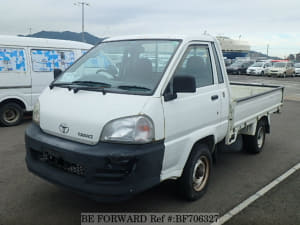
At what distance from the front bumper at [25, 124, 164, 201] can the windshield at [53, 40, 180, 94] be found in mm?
670

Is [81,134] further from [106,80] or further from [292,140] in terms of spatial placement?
[292,140]

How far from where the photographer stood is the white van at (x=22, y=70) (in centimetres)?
761

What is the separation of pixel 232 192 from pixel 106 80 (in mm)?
2335

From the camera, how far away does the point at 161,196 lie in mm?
4027

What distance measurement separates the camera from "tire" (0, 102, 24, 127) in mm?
7824

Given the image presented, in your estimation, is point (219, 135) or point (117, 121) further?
point (219, 135)

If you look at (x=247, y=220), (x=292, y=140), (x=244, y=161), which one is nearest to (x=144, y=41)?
(x=247, y=220)

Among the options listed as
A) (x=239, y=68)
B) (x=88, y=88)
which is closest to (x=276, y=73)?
(x=239, y=68)

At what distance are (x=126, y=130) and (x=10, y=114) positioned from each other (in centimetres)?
623

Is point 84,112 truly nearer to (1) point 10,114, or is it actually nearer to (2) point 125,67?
(2) point 125,67

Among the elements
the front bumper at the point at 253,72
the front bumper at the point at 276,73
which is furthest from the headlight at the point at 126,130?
the front bumper at the point at 253,72

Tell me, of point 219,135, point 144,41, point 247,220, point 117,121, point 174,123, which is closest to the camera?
point 117,121

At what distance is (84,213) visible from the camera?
3.58 metres

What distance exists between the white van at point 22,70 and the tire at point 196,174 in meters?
5.72
